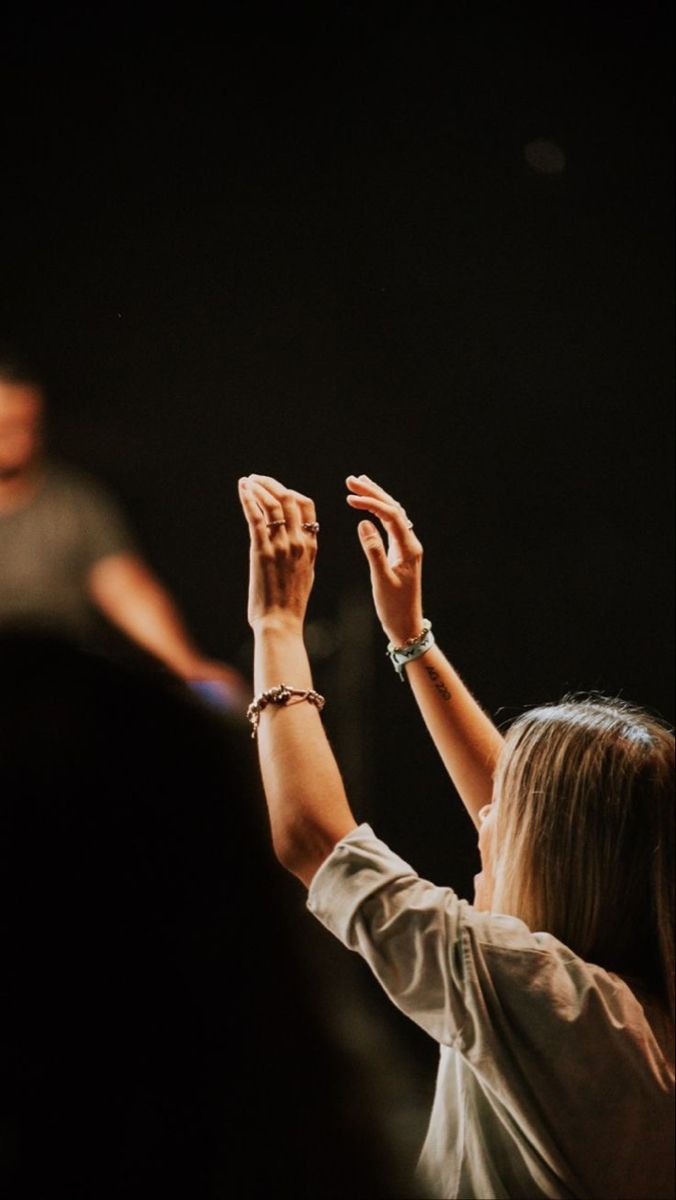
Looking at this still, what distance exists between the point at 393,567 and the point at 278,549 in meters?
0.18

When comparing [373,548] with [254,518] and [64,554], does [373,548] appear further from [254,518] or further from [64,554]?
[64,554]

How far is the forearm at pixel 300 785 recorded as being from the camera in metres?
0.89

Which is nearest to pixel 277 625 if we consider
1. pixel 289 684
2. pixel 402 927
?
pixel 289 684

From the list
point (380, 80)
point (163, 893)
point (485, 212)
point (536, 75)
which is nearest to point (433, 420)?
point (485, 212)

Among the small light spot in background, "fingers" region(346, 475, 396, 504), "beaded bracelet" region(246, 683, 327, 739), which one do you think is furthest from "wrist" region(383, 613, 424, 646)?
the small light spot in background

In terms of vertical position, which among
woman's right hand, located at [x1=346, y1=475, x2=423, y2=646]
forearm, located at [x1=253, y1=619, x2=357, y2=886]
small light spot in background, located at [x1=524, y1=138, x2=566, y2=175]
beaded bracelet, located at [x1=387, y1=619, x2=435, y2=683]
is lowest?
forearm, located at [x1=253, y1=619, x2=357, y2=886]

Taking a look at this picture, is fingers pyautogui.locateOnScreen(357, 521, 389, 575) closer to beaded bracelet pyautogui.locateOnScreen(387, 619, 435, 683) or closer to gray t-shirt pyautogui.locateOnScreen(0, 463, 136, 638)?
beaded bracelet pyautogui.locateOnScreen(387, 619, 435, 683)

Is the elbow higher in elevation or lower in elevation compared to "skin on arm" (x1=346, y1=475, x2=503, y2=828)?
lower

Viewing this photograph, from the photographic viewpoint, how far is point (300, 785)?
90cm

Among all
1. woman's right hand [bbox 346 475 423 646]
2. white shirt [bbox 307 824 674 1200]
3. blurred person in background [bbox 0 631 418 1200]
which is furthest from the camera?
woman's right hand [bbox 346 475 423 646]

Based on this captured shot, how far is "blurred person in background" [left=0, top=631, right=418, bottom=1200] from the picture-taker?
0.93 metres

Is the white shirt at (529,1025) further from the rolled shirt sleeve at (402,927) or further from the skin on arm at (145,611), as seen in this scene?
the skin on arm at (145,611)

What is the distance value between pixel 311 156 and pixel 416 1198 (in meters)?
1.15

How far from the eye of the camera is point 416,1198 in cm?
103
